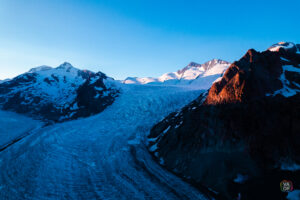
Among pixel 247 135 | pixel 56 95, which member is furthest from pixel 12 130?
pixel 247 135

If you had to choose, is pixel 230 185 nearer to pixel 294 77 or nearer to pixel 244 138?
pixel 244 138

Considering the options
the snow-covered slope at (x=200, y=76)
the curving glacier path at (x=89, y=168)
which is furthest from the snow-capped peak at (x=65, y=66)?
the curving glacier path at (x=89, y=168)

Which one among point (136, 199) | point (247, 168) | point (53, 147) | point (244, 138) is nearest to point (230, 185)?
point (247, 168)

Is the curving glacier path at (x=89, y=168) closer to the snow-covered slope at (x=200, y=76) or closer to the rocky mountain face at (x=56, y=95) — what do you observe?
the rocky mountain face at (x=56, y=95)

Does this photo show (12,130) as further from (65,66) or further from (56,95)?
(65,66)

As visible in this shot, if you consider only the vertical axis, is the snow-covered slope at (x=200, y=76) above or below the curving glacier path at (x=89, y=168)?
above

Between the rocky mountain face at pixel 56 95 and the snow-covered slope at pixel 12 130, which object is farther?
the rocky mountain face at pixel 56 95

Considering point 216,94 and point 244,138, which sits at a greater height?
point 216,94
